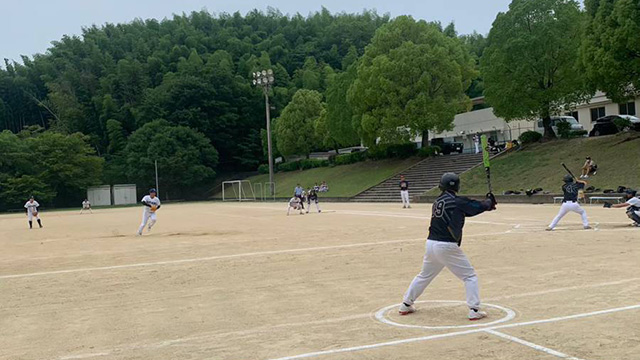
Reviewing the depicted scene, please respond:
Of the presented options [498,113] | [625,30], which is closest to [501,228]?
[625,30]

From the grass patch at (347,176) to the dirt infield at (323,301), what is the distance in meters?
37.1

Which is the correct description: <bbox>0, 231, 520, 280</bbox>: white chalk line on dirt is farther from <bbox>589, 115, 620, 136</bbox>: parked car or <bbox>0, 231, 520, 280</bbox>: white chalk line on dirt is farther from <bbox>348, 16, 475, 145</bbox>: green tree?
<bbox>348, 16, 475, 145</bbox>: green tree

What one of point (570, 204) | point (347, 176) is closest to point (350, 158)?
point (347, 176)

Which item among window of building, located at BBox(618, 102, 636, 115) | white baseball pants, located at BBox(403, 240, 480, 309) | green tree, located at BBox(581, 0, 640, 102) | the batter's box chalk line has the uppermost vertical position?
green tree, located at BBox(581, 0, 640, 102)

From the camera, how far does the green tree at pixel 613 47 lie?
→ 3053cm

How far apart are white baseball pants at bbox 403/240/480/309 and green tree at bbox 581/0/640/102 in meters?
28.6

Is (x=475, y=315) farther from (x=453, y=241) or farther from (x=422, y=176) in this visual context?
(x=422, y=176)

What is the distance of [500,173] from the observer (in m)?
39.5

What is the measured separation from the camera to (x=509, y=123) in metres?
57.6

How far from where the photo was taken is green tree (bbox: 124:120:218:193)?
260 feet

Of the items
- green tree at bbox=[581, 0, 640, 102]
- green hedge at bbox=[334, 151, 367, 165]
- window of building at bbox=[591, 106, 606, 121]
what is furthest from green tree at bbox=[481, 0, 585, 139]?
green hedge at bbox=[334, 151, 367, 165]

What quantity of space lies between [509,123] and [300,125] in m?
28.0

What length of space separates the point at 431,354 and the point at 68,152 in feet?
254

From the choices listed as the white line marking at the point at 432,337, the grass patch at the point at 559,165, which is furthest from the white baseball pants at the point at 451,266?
the grass patch at the point at 559,165
